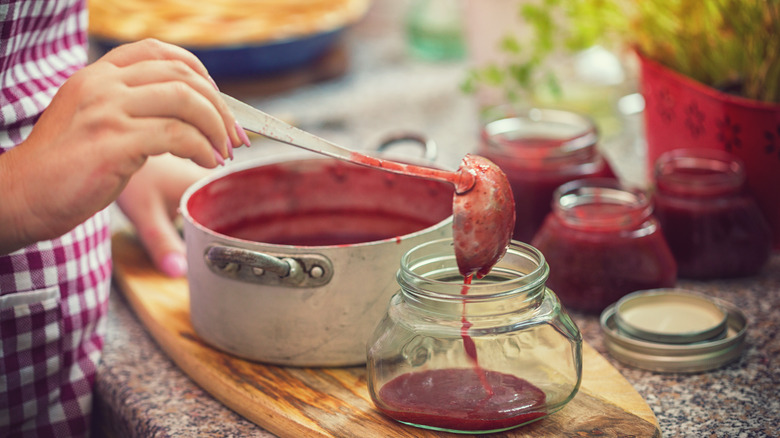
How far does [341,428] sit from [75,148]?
0.95 feet

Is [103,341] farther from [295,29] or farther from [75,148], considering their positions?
[295,29]

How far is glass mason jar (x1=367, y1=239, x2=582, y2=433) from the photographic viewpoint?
0.64 m

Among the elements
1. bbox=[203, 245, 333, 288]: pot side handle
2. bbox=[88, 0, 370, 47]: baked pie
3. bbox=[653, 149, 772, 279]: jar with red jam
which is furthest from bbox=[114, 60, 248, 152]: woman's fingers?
bbox=[88, 0, 370, 47]: baked pie

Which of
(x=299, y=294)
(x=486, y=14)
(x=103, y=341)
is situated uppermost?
(x=486, y=14)

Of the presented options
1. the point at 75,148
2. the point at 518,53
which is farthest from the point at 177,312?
the point at 518,53

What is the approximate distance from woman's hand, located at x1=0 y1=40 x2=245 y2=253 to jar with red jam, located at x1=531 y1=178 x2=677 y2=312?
41cm

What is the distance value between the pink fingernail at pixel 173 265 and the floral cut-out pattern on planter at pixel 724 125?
0.60 metres

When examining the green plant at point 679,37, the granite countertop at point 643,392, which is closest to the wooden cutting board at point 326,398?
the granite countertop at point 643,392

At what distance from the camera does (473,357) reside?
0.65 m

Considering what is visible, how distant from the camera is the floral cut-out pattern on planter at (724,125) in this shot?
3.00 feet

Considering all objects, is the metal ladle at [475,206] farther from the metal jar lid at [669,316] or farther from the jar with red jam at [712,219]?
the jar with red jam at [712,219]

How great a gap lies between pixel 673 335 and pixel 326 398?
1.04ft

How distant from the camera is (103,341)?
2.87 feet

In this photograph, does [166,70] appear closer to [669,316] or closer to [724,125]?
[669,316]
